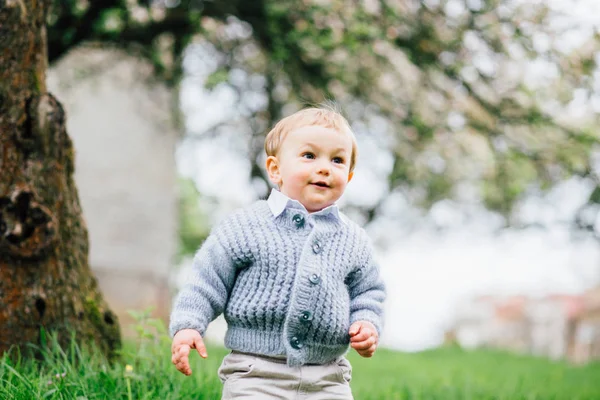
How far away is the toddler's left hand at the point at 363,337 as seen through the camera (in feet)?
7.68

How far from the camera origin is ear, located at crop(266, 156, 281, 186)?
2.58 meters

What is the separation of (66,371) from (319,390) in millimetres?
1164

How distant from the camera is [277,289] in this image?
236 centimetres

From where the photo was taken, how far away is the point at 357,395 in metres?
4.24

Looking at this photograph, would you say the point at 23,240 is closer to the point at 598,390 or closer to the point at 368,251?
the point at 368,251

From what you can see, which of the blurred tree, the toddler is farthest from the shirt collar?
the blurred tree

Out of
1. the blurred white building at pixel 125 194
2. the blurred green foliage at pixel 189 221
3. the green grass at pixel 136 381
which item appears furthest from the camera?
the blurred green foliage at pixel 189 221

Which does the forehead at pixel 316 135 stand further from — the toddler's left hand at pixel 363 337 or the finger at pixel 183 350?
the finger at pixel 183 350

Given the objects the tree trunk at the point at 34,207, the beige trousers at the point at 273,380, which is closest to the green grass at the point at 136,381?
the tree trunk at the point at 34,207

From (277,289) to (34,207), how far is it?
1453 millimetres

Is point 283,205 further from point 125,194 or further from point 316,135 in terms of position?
point 125,194

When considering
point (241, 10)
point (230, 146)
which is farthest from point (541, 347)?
point (241, 10)

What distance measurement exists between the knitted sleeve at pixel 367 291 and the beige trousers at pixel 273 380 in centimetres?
23

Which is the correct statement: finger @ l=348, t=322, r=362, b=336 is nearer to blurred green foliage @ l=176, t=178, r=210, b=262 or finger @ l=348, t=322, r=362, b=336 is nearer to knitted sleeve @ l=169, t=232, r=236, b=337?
knitted sleeve @ l=169, t=232, r=236, b=337
